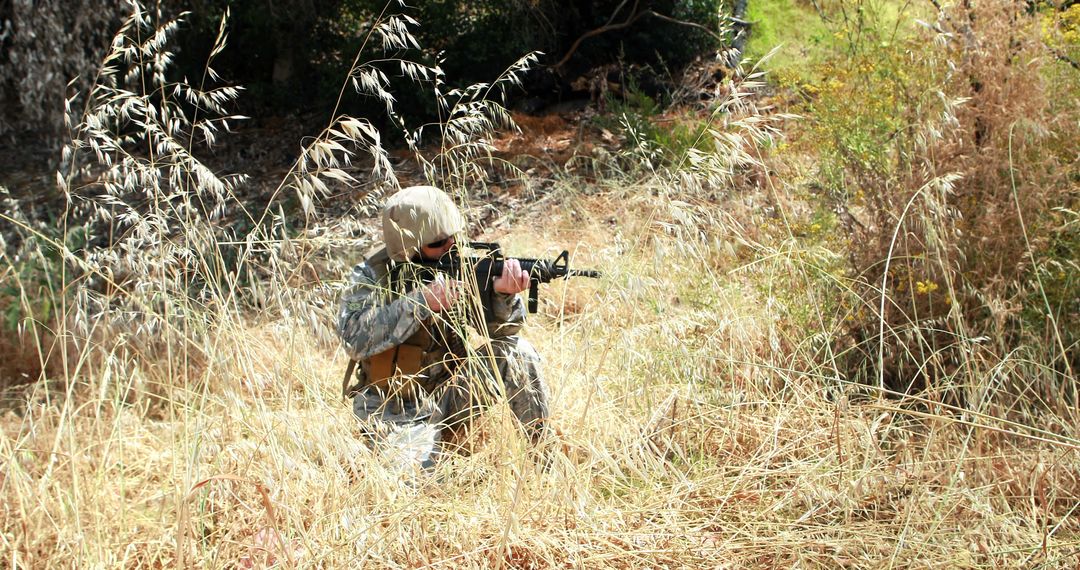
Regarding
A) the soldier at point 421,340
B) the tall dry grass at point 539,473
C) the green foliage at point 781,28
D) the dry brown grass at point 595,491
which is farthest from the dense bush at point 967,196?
the green foliage at point 781,28

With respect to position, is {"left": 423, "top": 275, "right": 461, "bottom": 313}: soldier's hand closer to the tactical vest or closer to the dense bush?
the tactical vest

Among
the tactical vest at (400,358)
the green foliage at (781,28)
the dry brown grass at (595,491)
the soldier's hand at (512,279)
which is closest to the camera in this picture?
the dry brown grass at (595,491)

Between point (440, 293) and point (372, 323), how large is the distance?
328 millimetres

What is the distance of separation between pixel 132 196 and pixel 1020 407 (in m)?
6.91

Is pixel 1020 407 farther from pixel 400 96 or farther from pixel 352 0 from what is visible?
pixel 352 0

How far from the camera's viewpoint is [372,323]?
2525 mm

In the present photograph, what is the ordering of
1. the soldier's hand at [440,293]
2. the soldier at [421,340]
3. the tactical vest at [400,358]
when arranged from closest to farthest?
the soldier's hand at [440,293]
the soldier at [421,340]
the tactical vest at [400,358]

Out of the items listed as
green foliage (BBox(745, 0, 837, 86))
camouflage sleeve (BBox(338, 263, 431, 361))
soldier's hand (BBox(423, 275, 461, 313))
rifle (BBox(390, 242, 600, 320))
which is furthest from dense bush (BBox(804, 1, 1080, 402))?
green foliage (BBox(745, 0, 837, 86))

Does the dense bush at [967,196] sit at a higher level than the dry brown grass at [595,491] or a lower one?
higher

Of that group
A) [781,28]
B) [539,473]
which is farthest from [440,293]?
[781,28]

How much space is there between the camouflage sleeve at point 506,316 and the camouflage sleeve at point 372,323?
25cm

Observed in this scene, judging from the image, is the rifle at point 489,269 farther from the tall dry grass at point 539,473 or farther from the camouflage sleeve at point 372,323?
the tall dry grass at point 539,473

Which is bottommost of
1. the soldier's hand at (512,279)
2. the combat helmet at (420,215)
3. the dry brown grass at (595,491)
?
the dry brown grass at (595,491)

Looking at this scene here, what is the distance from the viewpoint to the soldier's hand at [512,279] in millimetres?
2439
